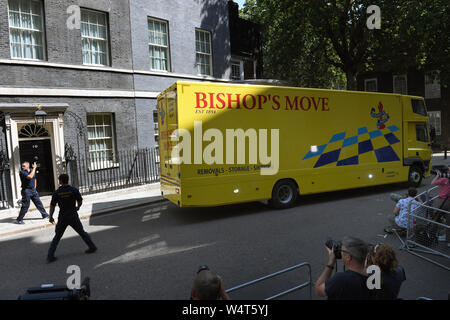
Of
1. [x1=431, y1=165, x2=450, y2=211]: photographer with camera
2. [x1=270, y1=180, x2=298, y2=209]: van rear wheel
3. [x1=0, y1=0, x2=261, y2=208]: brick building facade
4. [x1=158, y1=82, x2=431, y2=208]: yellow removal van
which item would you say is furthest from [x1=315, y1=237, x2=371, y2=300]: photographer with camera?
[x1=0, y1=0, x2=261, y2=208]: brick building facade

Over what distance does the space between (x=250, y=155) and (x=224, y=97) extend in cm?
170

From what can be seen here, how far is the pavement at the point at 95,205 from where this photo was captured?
926 cm

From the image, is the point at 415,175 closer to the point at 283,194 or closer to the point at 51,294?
the point at 283,194

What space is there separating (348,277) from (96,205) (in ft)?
32.5

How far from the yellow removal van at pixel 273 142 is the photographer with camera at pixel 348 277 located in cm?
562

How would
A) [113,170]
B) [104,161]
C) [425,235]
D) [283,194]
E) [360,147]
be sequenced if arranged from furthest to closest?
[113,170], [104,161], [360,147], [283,194], [425,235]

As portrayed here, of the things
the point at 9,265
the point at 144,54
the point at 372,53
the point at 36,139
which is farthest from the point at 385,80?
the point at 9,265

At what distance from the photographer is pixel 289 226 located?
26.9 ft

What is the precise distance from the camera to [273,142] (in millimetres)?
9664

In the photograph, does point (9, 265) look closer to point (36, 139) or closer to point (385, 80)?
point (36, 139)

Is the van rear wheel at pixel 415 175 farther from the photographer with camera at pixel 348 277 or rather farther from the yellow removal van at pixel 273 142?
the photographer with camera at pixel 348 277

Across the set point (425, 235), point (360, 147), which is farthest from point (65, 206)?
point (360, 147)

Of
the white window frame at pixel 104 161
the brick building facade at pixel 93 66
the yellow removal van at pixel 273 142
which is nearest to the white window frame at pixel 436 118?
the yellow removal van at pixel 273 142

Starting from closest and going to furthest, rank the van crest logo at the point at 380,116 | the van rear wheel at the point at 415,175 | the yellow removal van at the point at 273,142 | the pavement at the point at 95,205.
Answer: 1. the yellow removal van at the point at 273,142
2. the pavement at the point at 95,205
3. the van crest logo at the point at 380,116
4. the van rear wheel at the point at 415,175
